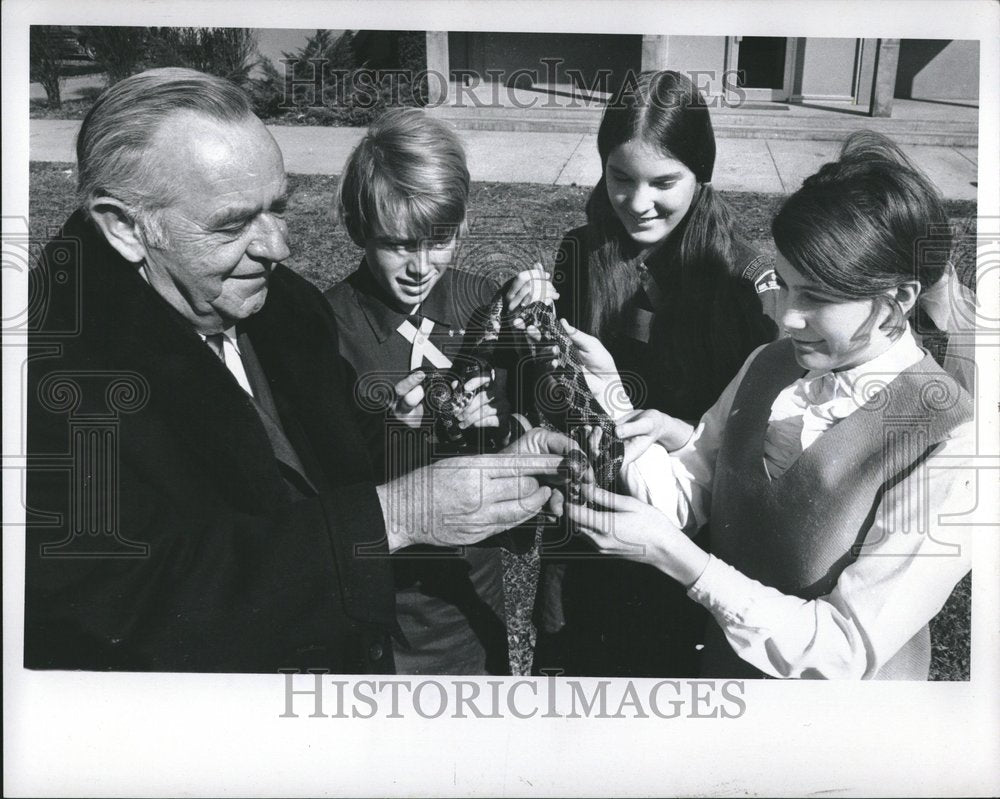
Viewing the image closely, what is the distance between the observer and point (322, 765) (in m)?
3.33

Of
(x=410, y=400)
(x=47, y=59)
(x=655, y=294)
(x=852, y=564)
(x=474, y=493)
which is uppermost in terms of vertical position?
(x=47, y=59)

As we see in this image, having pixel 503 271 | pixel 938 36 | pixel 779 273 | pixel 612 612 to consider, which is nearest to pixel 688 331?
pixel 779 273

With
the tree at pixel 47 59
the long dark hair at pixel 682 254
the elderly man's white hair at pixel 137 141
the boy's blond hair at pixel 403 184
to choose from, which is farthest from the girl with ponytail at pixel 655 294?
the tree at pixel 47 59

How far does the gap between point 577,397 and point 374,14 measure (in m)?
1.35

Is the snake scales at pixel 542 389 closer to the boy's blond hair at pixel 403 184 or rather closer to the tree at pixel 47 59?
the boy's blond hair at pixel 403 184

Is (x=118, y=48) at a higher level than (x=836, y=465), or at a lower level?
higher

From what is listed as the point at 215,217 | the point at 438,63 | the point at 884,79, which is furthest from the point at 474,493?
the point at 884,79

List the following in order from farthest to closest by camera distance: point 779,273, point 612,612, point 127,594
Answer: point 612,612 < point 779,273 < point 127,594

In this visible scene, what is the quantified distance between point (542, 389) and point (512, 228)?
1.69ft

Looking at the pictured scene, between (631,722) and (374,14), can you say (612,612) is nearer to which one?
(631,722)

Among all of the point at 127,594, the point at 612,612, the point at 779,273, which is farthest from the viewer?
the point at 612,612

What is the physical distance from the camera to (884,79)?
3.09m

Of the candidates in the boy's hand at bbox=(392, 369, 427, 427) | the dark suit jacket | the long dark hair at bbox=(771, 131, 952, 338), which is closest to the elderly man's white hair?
the dark suit jacket

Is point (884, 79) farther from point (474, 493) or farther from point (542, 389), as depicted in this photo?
point (474, 493)
